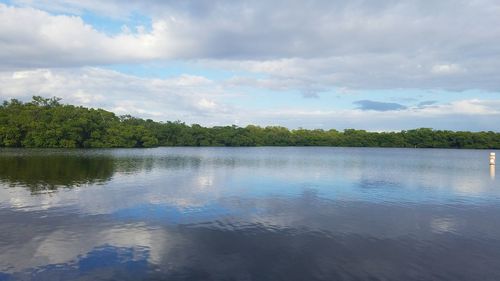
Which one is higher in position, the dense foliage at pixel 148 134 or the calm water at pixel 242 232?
the dense foliage at pixel 148 134

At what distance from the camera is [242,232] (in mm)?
16484

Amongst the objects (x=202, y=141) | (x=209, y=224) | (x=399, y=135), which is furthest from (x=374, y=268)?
(x=399, y=135)

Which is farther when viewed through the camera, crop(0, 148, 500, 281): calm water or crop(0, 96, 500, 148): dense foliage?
crop(0, 96, 500, 148): dense foliage

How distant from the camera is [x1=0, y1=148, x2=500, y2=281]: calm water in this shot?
12109 mm

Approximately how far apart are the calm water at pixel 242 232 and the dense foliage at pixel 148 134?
76.4 metres

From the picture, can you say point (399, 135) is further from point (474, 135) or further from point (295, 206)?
point (295, 206)

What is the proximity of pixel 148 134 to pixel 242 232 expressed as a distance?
4449 inches

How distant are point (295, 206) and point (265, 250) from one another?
9.00 metres

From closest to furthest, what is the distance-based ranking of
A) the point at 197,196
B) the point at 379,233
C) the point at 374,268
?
the point at 374,268 → the point at 379,233 → the point at 197,196

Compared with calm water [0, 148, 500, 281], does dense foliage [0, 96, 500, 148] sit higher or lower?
higher

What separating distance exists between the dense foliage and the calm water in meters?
76.4

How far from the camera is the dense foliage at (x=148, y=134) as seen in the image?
97.6 metres

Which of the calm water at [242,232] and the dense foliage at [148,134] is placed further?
the dense foliage at [148,134]

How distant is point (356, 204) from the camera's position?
77.8ft
